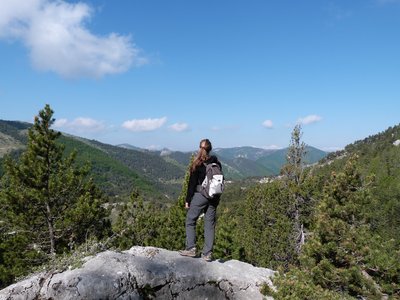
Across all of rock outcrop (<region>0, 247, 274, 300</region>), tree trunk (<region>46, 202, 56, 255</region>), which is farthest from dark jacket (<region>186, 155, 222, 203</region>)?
tree trunk (<region>46, 202, 56, 255</region>)

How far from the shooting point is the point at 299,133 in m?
25.0

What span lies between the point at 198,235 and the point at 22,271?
9742 mm

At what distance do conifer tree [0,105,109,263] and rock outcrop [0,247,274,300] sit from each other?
31.9ft

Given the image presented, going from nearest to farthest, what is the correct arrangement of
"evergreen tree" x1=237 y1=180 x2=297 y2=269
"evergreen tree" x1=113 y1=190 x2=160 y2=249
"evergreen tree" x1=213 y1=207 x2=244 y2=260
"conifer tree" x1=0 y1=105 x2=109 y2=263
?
"conifer tree" x1=0 y1=105 x2=109 y2=263, "evergreen tree" x1=213 y1=207 x2=244 y2=260, "evergreen tree" x1=113 y1=190 x2=160 y2=249, "evergreen tree" x1=237 y1=180 x2=297 y2=269

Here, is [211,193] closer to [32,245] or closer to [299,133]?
[32,245]

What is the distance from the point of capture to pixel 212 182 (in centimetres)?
858

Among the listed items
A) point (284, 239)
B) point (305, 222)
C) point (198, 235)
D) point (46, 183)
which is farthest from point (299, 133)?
point (46, 183)

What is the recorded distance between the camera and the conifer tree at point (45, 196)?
1702 centimetres

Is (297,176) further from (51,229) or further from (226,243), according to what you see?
(51,229)

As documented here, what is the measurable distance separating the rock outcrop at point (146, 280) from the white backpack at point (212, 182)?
1.90 metres

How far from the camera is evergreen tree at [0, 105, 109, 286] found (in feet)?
A: 55.9

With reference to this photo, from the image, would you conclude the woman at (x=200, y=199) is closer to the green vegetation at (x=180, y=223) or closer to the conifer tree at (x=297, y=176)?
the green vegetation at (x=180, y=223)

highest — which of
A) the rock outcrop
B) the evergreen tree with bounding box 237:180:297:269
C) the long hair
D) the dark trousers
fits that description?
the long hair

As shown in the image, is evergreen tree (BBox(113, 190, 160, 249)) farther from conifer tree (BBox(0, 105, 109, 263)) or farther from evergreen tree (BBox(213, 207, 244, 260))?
evergreen tree (BBox(213, 207, 244, 260))
